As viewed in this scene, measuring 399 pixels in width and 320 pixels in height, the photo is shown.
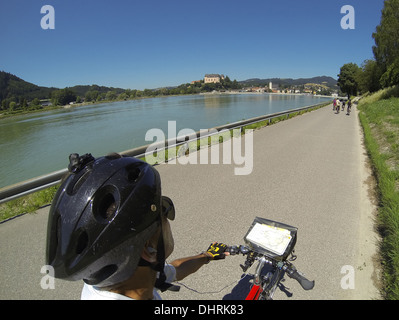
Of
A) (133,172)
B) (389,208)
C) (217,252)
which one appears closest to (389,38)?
(389,208)

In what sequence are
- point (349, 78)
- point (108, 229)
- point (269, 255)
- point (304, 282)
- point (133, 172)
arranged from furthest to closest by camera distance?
point (349, 78) < point (269, 255) < point (304, 282) < point (133, 172) < point (108, 229)

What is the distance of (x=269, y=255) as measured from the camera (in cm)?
179

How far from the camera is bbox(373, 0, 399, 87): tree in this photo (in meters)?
24.5

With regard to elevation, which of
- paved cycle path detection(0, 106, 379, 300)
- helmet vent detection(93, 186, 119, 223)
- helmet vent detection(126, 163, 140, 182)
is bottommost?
paved cycle path detection(0, 106, 379, 300)

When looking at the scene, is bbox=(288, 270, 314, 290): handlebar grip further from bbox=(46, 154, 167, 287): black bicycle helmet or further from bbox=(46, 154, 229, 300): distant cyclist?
bbox=(46, 154, 167, 287): black bicycle helmet

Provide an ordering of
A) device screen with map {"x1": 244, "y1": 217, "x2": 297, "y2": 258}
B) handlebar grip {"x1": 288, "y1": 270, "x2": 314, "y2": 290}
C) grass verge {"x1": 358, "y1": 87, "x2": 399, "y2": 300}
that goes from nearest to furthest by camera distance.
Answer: handlebar grip {"x1": 288, "y1": 270, "x2": 314, "y2": 290} → device screen with map {"x1": 244, "y1": 217, "x2": 297, "y2": 258} → grass verge {"x1": 358, "y1": 87, "x2": 399, "y2": 300}

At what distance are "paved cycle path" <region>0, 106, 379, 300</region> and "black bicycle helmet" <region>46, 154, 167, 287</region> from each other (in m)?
1.64

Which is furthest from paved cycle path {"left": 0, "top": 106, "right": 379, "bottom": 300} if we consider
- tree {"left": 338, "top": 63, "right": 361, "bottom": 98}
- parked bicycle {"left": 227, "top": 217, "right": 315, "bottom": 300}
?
tree {"left": 338, "top": 63, "right": 361, "bottom": 98}

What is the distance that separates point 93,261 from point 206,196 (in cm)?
373

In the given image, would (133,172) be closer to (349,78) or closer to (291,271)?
(291,271)

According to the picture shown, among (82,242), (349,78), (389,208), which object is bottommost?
(389,208)

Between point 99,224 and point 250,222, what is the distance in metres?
3.03

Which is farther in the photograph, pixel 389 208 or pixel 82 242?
pixel 389 208

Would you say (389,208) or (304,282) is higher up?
(304,282)
